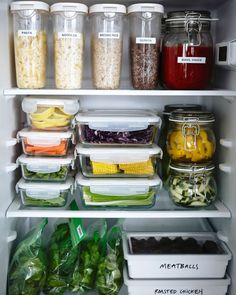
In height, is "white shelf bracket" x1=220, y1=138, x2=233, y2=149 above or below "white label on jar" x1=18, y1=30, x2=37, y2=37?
below

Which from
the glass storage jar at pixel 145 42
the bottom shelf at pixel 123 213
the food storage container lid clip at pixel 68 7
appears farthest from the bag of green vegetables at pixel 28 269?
the food storage container lid clip at pixel 68 7

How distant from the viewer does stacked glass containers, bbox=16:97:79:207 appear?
1402mm

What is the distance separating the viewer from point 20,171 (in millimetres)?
1593

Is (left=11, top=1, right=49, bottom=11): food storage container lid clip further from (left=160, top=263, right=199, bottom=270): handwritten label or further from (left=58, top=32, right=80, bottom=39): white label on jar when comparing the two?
(left=160, top=263, right=199, bottom=270): handwritten label

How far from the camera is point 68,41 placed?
1303mm

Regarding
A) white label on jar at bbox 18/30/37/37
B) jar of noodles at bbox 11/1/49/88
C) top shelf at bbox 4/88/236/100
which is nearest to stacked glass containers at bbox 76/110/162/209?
top shelf at bbox 4/88/236/100

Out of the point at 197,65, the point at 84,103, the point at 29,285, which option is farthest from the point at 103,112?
the point at 29,285

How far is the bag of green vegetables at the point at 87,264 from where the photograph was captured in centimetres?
145

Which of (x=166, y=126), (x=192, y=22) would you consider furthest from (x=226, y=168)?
(x=192, y=22)

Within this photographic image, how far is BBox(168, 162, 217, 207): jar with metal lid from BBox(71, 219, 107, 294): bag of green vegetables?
345 mm

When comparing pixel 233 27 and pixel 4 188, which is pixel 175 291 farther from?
pixel 233 27

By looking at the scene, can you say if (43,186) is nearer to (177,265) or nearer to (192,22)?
(177,265)

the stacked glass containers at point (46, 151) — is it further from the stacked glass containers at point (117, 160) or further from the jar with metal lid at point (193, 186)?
the jar with metal lid at point (193, 186)

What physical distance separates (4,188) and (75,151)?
272mm
